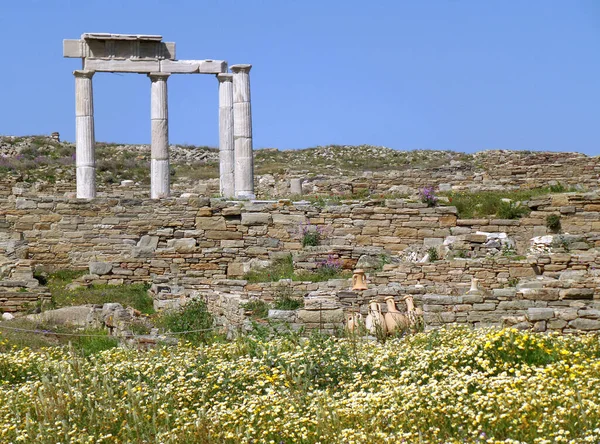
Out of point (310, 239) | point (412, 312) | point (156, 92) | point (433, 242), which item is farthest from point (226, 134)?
point (412, 312)

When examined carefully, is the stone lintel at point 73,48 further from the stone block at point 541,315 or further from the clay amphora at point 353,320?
the stone block at point 541,315

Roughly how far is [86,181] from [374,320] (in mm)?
16645

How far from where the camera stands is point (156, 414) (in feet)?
31.4

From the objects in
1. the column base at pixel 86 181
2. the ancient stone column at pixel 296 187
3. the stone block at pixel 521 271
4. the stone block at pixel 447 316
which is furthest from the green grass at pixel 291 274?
the ancient stone column at pixel 296 187

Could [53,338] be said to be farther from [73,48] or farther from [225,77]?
[225,77]

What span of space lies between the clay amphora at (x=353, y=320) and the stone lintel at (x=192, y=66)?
16412 mm

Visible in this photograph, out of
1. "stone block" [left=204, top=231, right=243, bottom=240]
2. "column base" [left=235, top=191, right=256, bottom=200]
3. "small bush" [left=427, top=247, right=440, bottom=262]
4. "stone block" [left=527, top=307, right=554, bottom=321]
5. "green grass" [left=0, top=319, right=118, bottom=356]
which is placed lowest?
"green grass" [left=0, top=319, right=118, bottom=356]

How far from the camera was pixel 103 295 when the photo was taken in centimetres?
2006

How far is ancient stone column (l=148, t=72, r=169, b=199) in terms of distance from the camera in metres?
29.6

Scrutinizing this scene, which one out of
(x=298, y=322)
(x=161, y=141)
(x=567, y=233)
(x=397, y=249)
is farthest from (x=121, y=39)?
(x=298, y=322)

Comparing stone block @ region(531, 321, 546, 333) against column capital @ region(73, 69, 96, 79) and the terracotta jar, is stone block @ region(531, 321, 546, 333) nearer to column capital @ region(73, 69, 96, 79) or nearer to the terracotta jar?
the terracotta jar

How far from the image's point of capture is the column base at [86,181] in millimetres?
28953

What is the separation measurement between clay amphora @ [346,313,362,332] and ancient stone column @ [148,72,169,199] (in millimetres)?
15661

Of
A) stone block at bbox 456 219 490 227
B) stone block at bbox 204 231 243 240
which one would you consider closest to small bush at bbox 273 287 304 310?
stone block at bbox 204 231 243 240
